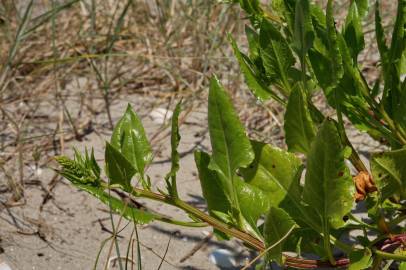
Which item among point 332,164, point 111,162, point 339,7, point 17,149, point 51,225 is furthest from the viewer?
point 339,7

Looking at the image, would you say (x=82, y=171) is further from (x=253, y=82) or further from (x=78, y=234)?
(x=78, y=234)

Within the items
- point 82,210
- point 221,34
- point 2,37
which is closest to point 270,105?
point 221,34

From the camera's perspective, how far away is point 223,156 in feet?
4.02

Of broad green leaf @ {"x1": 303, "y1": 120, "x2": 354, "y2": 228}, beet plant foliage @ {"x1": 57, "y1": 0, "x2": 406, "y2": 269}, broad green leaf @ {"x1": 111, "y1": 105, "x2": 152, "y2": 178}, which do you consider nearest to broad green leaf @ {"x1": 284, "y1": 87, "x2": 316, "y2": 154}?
beet plant foliage @ {"x1": 57, "y1": 0, "x2": 406, "y2": 269}

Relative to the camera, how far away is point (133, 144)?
1.30 meters

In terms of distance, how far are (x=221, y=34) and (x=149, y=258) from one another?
3.90 feet

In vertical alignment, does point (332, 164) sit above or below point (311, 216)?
above

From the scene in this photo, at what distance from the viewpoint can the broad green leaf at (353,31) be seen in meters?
1.33

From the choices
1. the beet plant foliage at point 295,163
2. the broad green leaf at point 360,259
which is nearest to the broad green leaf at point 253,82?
the beet plant foliage at point 295,163

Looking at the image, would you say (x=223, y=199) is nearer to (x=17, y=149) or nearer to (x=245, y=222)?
(x=245, y=222)

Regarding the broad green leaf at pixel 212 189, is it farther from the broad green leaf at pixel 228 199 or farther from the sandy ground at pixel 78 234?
the sandy ground at pixel 78 234

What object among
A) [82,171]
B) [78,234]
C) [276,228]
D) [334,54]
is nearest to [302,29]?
[334,54]

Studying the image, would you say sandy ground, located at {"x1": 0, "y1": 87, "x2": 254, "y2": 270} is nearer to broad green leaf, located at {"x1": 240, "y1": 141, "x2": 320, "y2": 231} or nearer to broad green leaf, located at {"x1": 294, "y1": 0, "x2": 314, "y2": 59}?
broad green leaf, located at {"x1": 240, "y1": 141, "x2": 320, "y2": 231}

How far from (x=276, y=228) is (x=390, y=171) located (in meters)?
0.20
